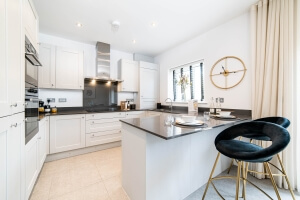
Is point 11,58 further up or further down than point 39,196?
further up

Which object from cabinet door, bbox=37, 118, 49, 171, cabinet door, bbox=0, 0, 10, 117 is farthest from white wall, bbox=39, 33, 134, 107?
cabinet door, bbox=0, 0, 10, 117

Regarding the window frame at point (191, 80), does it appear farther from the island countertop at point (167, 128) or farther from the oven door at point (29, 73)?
the oven door at point (29, 73)

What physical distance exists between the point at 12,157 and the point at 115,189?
1.08 metres

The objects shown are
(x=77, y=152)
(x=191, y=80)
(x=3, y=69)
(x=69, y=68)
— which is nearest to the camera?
(x=3, y=69)

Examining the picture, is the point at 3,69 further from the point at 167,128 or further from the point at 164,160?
the point at 164,160

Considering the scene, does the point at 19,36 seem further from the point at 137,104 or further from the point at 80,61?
the point at 137,104

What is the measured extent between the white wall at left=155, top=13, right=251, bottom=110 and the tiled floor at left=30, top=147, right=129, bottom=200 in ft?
7.17

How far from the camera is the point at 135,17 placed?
217cm

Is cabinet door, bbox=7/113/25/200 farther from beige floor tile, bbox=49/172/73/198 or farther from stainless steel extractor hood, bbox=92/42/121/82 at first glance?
stainless steel extractor hood, bbox=92/42/121/82

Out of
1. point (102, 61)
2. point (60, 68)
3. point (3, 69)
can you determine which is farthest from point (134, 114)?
point (3, 69)

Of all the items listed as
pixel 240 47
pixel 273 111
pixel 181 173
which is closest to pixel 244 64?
pixel 240 47

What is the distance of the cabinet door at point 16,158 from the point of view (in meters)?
0.95

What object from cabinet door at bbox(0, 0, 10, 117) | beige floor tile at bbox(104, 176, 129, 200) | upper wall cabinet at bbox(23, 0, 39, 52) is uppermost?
upper wall cabinet at bbox(23, 0, 39, 52)

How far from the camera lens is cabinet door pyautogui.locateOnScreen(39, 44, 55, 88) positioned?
2445 millimetres
